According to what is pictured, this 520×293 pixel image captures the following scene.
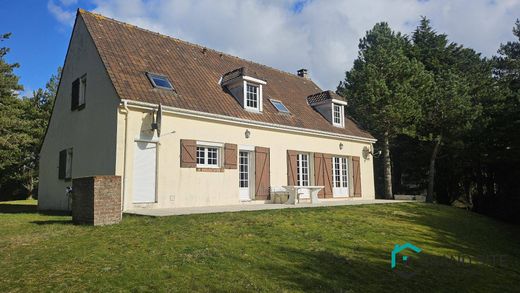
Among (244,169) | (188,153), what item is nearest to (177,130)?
(188,153)

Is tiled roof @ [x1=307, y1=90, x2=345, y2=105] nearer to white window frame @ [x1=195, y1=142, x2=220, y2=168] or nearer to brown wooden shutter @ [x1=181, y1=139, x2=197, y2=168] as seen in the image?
white window frame @ [x1=195, y1=142, x2=220, y2=168]

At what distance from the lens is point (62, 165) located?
15.3 meters

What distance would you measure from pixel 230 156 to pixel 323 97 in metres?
7.79

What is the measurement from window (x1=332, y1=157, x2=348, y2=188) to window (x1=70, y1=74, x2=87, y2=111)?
1134 centimetres

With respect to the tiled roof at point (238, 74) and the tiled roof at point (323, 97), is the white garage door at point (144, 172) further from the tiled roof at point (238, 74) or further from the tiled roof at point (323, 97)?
the tiled roof at point (323, 97)

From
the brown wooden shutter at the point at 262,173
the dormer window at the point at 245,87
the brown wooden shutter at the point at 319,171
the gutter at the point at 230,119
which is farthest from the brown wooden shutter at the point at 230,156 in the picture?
the brown wooden shutter at the point at 319,171

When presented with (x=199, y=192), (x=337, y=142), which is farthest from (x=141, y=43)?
(x=337, y=142)

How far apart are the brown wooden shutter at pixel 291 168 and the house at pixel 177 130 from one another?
44mm

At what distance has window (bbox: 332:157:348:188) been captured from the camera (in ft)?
63.0

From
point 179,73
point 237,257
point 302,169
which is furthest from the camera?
point 302,169

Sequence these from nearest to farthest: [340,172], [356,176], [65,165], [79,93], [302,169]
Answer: [79,93], [65,165], [302,169], [340,172], [356,176]

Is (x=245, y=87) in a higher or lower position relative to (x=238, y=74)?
lower

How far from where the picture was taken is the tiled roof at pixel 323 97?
Result: 65.6ft

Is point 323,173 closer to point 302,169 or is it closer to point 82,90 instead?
point 302,169
